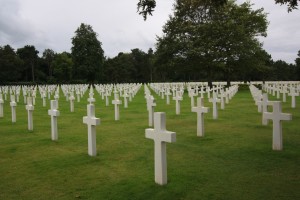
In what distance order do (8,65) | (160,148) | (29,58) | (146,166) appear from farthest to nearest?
1. (29,58)
2. (8,65)
3. (146,166)
4. (160,148)

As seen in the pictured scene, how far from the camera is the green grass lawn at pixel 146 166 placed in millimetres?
A: 4867

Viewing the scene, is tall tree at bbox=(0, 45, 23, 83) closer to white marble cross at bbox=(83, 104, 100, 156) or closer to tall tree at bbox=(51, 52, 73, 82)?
tall tree at bbox=(51, 52, 73, 82)

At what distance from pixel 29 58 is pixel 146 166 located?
8434cm

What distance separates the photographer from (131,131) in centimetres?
1011

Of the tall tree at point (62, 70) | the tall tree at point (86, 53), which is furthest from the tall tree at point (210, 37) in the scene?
the tall tree at point (62, 70)

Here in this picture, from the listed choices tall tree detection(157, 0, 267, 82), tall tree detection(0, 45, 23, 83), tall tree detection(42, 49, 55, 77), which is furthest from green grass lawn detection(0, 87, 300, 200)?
tall tree detection(42, 49, 55, 77)

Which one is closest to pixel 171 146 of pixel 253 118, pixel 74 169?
pixel 74 169

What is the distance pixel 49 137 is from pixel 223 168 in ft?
17.4

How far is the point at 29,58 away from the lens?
278 feet

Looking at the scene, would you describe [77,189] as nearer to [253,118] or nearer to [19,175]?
[19,175]

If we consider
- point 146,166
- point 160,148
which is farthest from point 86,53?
point 160,148

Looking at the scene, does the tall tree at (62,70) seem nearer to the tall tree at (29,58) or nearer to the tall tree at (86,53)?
the tall tree at (29,58)

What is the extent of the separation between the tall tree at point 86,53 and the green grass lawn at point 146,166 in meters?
56.2

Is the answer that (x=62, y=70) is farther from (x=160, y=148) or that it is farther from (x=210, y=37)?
(x=160, y=148)
